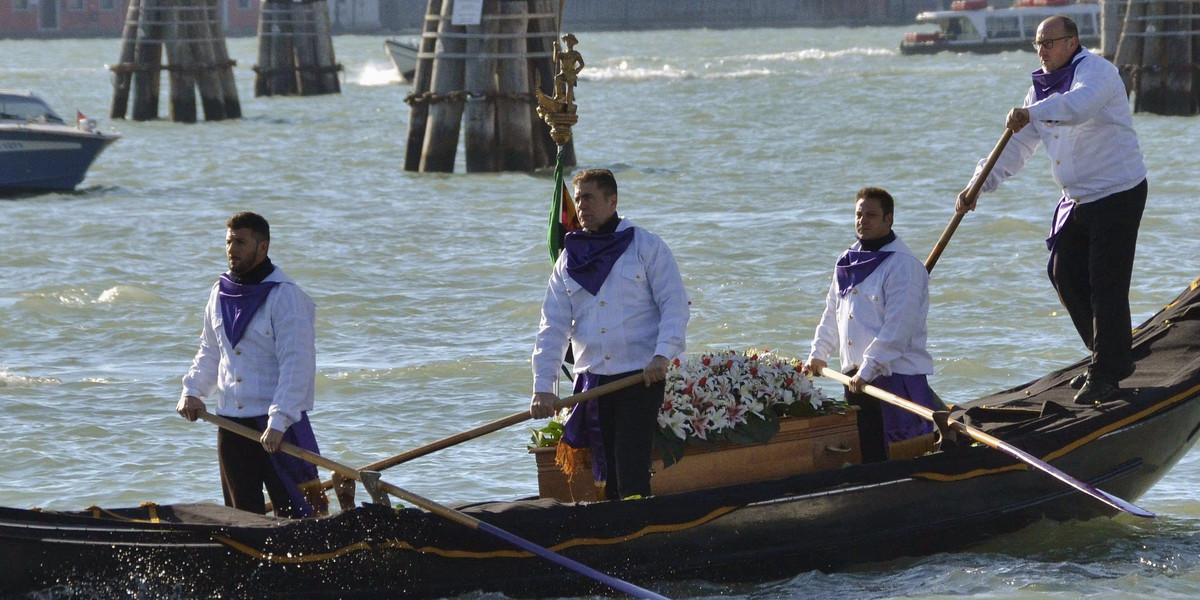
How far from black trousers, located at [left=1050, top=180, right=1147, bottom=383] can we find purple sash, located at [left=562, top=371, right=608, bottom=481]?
217 cm

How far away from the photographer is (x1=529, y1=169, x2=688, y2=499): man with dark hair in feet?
21.1

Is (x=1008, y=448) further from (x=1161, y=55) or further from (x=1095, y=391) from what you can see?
(x=1161, y=55)

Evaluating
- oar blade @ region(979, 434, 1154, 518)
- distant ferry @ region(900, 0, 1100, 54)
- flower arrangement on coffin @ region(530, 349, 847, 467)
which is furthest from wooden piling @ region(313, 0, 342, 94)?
oar blade @ region(979, 434, 1154, 518)

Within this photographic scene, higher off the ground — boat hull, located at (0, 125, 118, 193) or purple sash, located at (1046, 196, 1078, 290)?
purple sash, located at (1046, 196, 1078, 290)

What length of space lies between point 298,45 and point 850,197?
1945cm

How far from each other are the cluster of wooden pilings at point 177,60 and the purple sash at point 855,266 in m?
25.0

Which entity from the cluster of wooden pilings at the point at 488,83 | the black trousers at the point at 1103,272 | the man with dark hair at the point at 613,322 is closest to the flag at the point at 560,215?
the man with dark hair at the point at 613,322

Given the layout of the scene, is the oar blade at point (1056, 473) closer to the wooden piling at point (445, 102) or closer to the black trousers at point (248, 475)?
the black trousers at point (248, 475)

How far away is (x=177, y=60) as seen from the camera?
31281mm

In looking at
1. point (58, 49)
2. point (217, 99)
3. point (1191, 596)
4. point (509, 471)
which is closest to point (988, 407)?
point (1191, 596)

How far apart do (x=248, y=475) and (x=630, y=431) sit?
1452 mm

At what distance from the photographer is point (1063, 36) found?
23.1 feet

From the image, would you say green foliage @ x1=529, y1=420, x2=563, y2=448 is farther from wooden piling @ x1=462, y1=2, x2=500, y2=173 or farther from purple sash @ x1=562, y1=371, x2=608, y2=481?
wooden piling @ x1=462, y1=2, x2=500, y2=173

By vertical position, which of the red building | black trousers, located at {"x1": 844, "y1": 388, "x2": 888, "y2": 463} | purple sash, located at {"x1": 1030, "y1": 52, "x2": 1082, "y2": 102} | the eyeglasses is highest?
the red building
